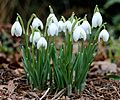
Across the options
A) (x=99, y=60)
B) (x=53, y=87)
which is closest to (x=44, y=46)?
(x=53, y=87)

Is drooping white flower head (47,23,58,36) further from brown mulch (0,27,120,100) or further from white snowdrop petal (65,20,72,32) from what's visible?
brown mulch (0,27,120,100)

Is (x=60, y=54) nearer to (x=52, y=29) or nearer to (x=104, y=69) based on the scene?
(x=52, y=29)

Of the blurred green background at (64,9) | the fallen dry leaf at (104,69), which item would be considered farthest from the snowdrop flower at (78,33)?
the blurred green background at (64,9)

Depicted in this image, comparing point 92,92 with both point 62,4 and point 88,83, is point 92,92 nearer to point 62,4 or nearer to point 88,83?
point 88,83

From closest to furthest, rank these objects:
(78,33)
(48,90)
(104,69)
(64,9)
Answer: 1. (78,33)
2. (48,90)
3. (104,69)
4. (64,9)

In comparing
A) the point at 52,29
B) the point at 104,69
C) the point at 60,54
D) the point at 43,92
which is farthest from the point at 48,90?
the point at 104,69

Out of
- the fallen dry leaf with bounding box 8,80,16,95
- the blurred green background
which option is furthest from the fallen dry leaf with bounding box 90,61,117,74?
the blurred green background

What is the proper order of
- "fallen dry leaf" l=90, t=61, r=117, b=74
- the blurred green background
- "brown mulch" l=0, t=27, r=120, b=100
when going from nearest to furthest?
1. "brown mulch" l=0, t=27, r=120, b=100
2. "fallen dry leaf" l=90, t=61, r=117, b=74
3. the blurred green background

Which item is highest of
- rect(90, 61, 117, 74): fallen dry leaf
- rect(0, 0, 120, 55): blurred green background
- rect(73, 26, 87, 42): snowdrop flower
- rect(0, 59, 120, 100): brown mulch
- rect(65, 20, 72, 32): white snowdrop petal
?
rect(0, 0, 120, 55): blurred green background

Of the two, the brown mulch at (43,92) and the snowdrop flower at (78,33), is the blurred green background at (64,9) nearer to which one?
the brown mulch at (43,92)
